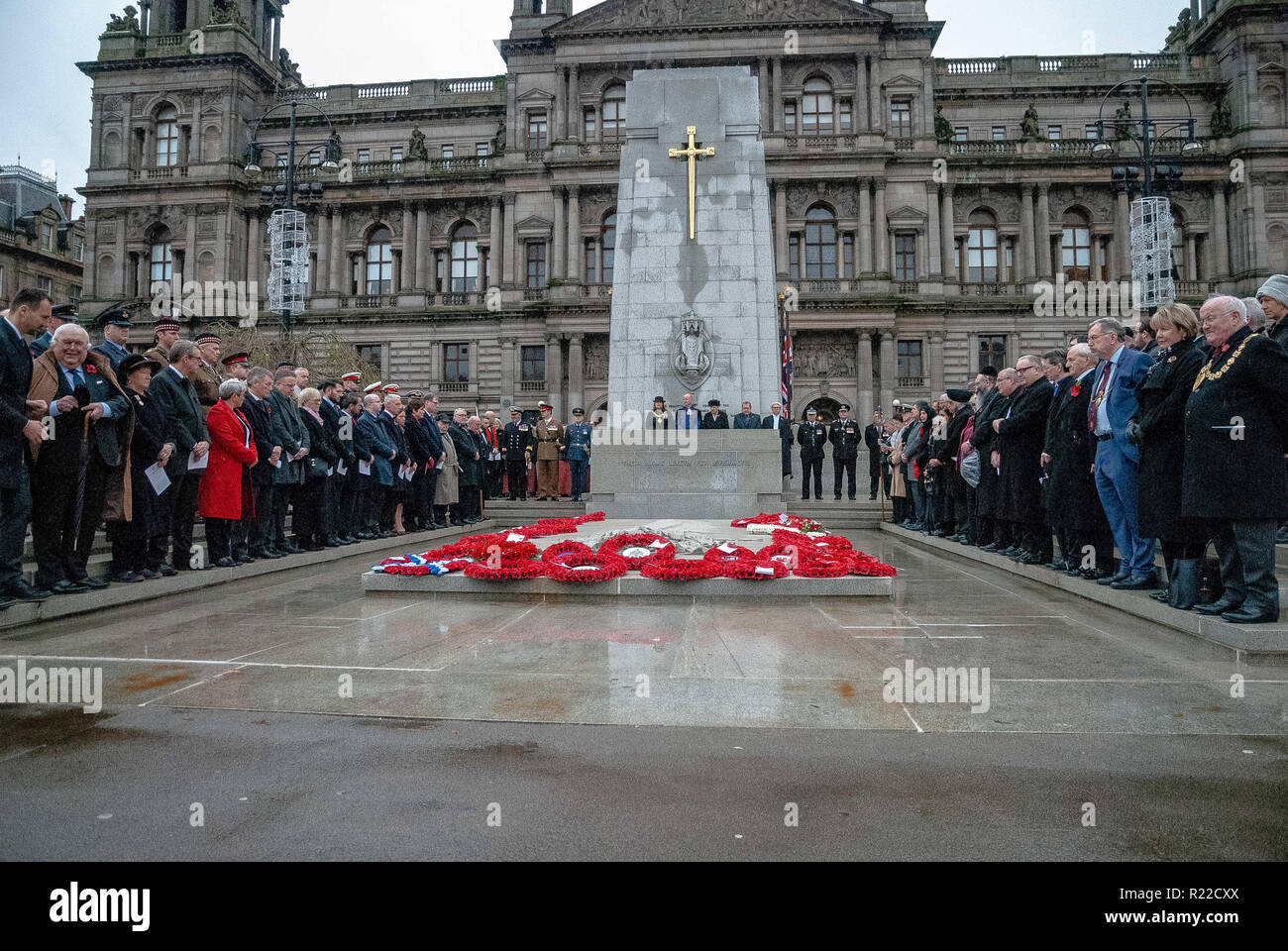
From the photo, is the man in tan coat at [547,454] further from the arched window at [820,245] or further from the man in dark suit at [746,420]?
the arched window at [820,245]

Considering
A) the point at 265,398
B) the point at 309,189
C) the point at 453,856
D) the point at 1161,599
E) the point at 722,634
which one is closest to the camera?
the point at 453,856

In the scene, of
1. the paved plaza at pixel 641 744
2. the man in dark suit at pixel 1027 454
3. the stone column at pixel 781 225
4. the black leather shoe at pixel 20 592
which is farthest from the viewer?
the stone column at pixel 781 225

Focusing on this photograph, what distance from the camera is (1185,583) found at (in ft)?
18.5

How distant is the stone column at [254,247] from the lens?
1799 inches

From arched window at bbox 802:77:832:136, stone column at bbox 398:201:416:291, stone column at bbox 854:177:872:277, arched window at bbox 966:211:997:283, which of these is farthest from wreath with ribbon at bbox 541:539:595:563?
stone column at bbox 398:201:416:291

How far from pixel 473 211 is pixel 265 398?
39.5m

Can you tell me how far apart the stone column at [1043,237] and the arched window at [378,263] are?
36196 millimetres

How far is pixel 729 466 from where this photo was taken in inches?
523

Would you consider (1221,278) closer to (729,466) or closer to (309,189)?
(729,466)

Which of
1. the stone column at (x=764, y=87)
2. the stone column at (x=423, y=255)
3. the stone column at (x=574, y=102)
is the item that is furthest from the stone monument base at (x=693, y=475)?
the stone column at (x=423, y=255)

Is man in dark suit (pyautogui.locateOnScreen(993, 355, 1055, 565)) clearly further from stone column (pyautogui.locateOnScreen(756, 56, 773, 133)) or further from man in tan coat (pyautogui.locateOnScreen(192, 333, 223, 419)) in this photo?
stone column (pyautogui.locateOnScreen(756, 56, 773, 133))

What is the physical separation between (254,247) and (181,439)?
147 ft

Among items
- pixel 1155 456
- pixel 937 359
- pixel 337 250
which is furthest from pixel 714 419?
pixel 337 250

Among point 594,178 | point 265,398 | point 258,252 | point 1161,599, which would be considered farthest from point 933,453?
point 258,252
